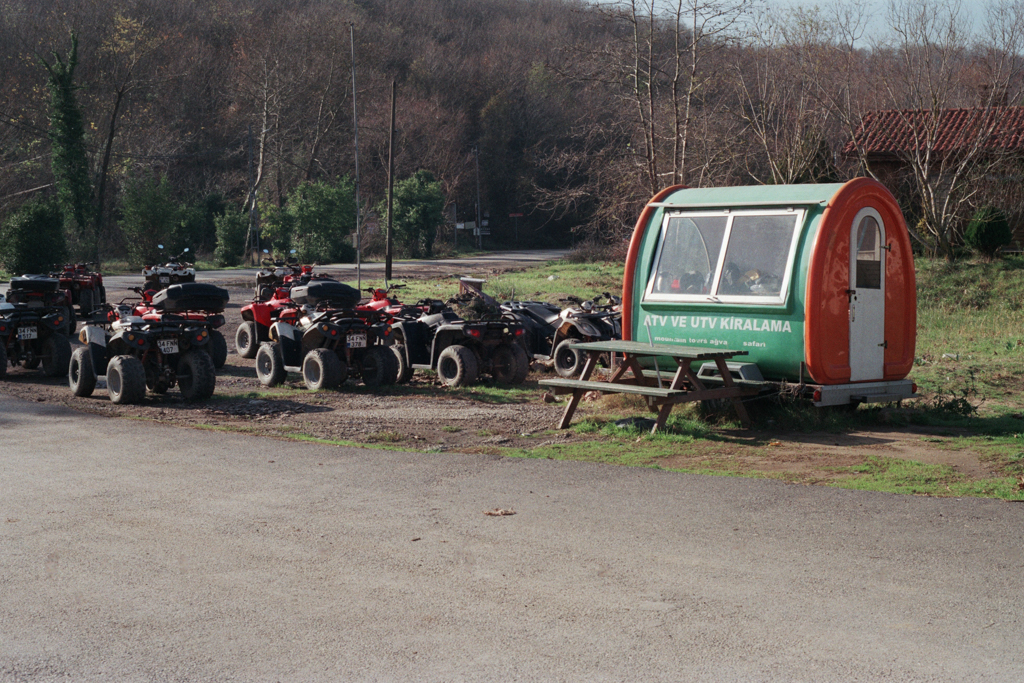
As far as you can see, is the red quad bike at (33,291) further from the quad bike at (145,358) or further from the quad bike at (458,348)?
the quad bike at (458,348)

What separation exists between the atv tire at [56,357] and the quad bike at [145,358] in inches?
88.0

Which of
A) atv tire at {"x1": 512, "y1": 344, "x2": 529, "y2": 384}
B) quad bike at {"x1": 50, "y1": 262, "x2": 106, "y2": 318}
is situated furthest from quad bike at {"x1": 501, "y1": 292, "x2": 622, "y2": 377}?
quad bike at {"x1": 50, "y1": 262, "x2": 106, "y2": 318}

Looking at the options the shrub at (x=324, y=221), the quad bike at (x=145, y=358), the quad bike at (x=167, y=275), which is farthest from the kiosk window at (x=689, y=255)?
the shrub at (x=324, y=221)

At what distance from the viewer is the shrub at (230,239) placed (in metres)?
50.8

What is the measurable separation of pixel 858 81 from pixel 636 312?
25856 mm

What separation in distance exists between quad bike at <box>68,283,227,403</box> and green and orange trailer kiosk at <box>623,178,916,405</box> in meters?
5.36

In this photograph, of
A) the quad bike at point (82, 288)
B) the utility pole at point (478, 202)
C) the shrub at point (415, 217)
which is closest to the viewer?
the quad bike at point (82, 288)

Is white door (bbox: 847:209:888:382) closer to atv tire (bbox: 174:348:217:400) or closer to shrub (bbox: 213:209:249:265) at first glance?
atv tire (bbox: 174:348:217:400)

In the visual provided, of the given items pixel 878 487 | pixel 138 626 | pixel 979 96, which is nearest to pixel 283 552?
pixel 138 626

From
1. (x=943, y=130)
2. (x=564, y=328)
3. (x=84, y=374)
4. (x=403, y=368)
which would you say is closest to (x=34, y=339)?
(x=84, y=374)

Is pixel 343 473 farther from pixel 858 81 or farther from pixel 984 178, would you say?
pixel 858 81

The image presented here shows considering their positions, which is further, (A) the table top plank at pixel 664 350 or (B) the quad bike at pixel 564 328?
(B) the quad bike at pixel 564 328

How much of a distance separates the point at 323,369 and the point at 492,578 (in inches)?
337

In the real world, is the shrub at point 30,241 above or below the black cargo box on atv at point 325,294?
above
